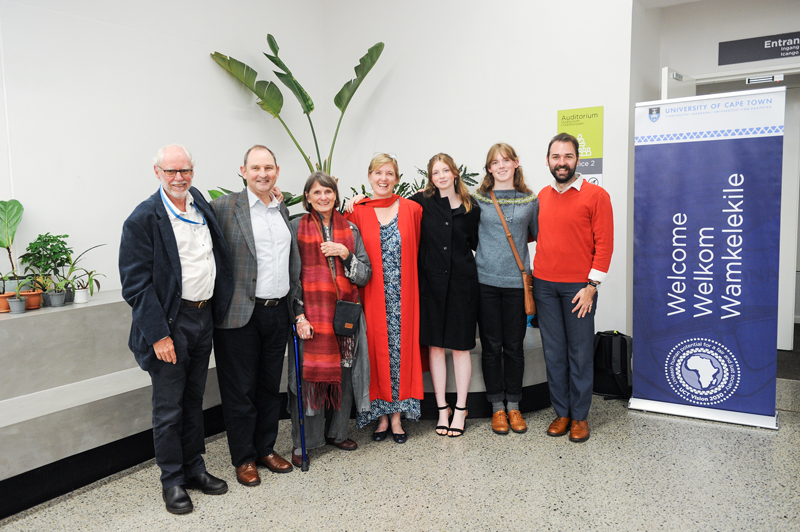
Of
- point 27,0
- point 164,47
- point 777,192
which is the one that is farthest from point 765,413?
point 27,0

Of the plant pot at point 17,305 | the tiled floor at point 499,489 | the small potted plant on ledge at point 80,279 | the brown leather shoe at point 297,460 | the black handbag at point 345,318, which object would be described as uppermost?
the small potted plant on ledge at point 80,279

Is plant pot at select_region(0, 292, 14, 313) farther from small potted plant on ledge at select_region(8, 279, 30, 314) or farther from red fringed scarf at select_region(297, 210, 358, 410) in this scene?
red fringed scarf at select_region(297, 210, 358, 410)

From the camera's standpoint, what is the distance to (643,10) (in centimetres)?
411

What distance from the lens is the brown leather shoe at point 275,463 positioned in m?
2.78

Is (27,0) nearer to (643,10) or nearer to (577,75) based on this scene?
(577,75)

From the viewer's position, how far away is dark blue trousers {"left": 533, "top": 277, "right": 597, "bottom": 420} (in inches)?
121

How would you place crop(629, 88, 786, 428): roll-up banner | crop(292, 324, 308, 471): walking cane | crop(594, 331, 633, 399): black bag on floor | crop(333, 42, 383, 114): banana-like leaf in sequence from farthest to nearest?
crop(333, 42, 383, 114): banana-like leaf
crop(594, 331, 633, 399): black bag on floor
crop(629, 88, 786, 428): roll-up banner
crop(292, 324, 308, 471): walking cane

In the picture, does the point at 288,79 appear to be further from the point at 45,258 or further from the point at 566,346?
the point at 566,346

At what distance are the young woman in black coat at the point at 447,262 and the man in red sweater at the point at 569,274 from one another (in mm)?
416

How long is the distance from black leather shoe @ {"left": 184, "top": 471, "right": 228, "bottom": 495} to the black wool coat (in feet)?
4.29

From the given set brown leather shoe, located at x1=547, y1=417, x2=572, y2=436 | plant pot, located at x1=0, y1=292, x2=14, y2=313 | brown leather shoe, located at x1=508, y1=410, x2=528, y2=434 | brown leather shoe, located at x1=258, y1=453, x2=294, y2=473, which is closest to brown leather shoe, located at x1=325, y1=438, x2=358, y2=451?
brown leather shoe, located at x1=258, y1=453, x2=294, y2=473

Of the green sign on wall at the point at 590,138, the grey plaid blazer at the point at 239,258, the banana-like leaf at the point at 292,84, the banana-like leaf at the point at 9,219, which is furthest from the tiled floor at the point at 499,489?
the banana-like leaf at the point at 292,84

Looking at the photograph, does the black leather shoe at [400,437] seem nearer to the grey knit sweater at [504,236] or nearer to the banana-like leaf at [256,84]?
the grey knit sweater at [504,236]

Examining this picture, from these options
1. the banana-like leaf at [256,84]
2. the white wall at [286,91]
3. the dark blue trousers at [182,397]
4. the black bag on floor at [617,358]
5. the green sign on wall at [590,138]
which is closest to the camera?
the dark blue trousers at [182,397]
